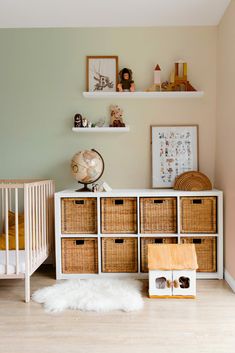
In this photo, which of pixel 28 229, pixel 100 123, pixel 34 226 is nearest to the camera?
pixel 28 229

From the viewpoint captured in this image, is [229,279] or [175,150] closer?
[229,279]

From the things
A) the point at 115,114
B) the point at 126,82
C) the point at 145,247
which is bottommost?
the point at 145,247

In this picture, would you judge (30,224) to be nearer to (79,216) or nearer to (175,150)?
(79,216)

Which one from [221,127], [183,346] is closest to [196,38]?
[221,127]

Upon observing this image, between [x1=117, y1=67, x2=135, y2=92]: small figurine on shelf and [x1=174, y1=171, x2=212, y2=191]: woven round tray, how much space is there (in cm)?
89

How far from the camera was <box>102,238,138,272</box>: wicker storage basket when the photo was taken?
3018 mm

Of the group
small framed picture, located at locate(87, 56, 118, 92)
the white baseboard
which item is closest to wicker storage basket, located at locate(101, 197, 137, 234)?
the white baseboard

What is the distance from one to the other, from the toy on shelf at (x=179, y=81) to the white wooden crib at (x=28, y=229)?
1.34 m

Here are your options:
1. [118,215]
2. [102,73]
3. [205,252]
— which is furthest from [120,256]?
[102,73]

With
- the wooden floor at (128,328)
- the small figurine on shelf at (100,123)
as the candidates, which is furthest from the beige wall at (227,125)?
the small figurine on shelf at (100,123)

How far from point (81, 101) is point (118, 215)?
1114 mm

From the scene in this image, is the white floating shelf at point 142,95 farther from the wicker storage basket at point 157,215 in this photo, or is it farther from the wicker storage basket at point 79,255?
the wicker storage basket at point 79,255

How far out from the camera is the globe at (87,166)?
9.98ft

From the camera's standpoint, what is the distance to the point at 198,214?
301cm
